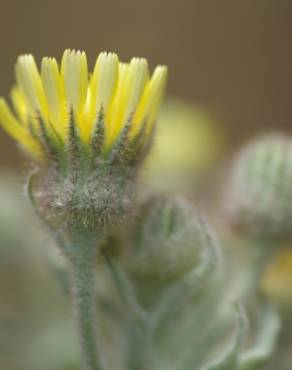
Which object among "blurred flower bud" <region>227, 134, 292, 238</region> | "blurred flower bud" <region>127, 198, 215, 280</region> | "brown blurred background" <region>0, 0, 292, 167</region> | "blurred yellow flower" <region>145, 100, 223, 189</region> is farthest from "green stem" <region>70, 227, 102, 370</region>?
→ "brown blurred background" <region>0, 0, 292, 167</region>

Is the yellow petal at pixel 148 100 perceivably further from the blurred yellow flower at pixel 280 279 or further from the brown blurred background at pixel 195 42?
the brown blurred background at pixel 195 42

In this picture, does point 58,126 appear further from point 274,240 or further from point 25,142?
point 274,240

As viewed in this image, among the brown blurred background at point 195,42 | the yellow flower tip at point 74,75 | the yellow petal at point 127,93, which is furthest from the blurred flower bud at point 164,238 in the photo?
the brown blurred background at point 195,42

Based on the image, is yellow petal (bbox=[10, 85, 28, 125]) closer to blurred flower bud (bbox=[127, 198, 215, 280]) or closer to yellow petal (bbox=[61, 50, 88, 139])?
yellow petal (bbox=[61, 50, 88, 139])

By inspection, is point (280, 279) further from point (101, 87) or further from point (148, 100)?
point (101, 87)

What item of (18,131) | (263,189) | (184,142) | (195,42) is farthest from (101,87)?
(195,42)

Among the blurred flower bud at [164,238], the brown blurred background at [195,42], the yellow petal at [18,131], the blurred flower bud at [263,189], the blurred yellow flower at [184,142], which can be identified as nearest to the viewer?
the yellow petal at [18,131]

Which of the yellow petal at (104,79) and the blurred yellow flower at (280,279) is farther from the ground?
the yellow petal at (104,79)
